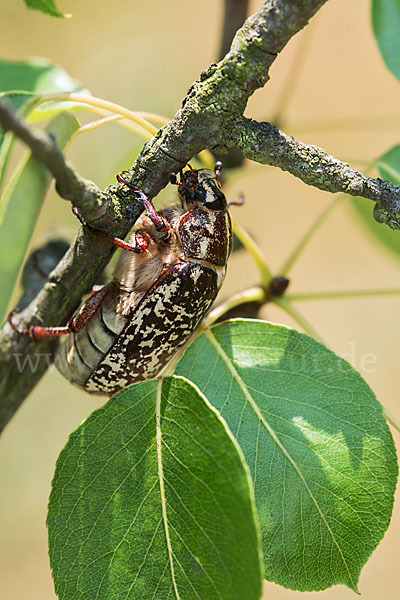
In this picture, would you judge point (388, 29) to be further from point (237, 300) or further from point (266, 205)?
point (266, 205)

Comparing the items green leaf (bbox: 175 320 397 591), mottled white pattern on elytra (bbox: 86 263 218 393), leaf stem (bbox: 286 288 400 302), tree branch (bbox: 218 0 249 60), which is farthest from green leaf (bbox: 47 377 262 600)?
tree branch (bbox: 218 0 249 60)

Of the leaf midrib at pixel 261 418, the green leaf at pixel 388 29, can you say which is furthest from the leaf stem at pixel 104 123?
the green leaf at pixel 388 29

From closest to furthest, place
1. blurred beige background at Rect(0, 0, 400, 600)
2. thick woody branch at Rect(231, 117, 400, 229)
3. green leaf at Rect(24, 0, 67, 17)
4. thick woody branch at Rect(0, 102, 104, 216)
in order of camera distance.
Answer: thick woody branch at Rect(0, 102, 104, 216)
thick woody branch at Rect(231, 117, 400, 229)
green leaf at Rect(24, 0, 67, 17)
blurred beige background at Rect(0, 0, 400, 600)

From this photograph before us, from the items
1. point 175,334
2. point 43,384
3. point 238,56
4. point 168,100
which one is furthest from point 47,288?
point 43,384

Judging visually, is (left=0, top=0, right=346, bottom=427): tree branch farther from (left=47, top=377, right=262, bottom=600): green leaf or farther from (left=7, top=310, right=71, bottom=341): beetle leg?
(left=47, top=377, right=262, bottom=600): green leaf

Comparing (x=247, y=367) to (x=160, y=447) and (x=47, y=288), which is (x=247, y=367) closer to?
(x=160, y=447)
